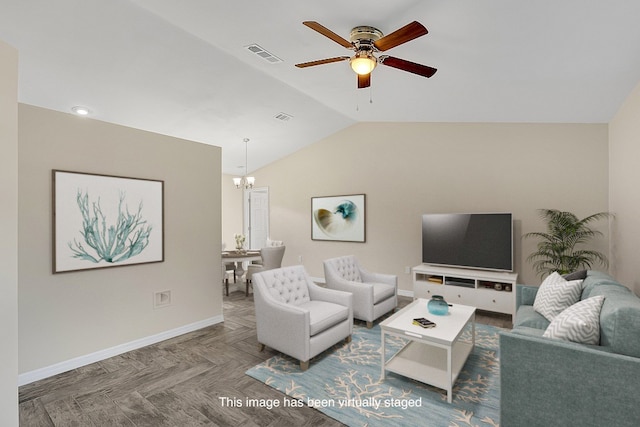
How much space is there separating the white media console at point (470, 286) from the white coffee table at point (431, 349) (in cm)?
136

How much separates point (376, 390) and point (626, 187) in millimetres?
3458

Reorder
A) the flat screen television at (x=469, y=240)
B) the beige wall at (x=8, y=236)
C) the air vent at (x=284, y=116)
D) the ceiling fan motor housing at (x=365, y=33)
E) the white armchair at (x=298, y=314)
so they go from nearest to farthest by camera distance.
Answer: the beige wall at (x=8, y=236)
the ceiling fan motor housing at (x=365, y=33)
the white armchair at (x=298, y=314)
the flat screen television at (x=469, y=240)
the air vent at (x=284, y=116)

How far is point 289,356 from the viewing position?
3.13 m

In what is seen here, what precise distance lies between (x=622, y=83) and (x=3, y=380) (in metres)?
5.23

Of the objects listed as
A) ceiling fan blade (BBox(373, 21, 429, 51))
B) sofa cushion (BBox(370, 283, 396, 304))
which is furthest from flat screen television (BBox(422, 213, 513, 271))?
ceiling fan blade (BBox(373, 21, 429, 51))

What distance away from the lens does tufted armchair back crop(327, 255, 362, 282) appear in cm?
431

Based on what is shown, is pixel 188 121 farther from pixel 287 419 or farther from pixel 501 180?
pixel 501 180

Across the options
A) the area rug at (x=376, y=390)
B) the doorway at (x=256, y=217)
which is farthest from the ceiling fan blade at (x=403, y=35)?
the doorway at (x=256, y=217)

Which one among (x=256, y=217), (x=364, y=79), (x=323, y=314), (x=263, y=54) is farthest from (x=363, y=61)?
(x=256, y=217)

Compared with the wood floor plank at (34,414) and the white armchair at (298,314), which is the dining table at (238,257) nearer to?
the white armchair at (298,314)

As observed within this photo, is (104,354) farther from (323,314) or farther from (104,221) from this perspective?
(323,314)

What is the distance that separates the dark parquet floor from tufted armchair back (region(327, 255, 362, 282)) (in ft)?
4.77

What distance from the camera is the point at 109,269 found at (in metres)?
3.20

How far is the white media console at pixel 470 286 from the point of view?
4215 millimetres
